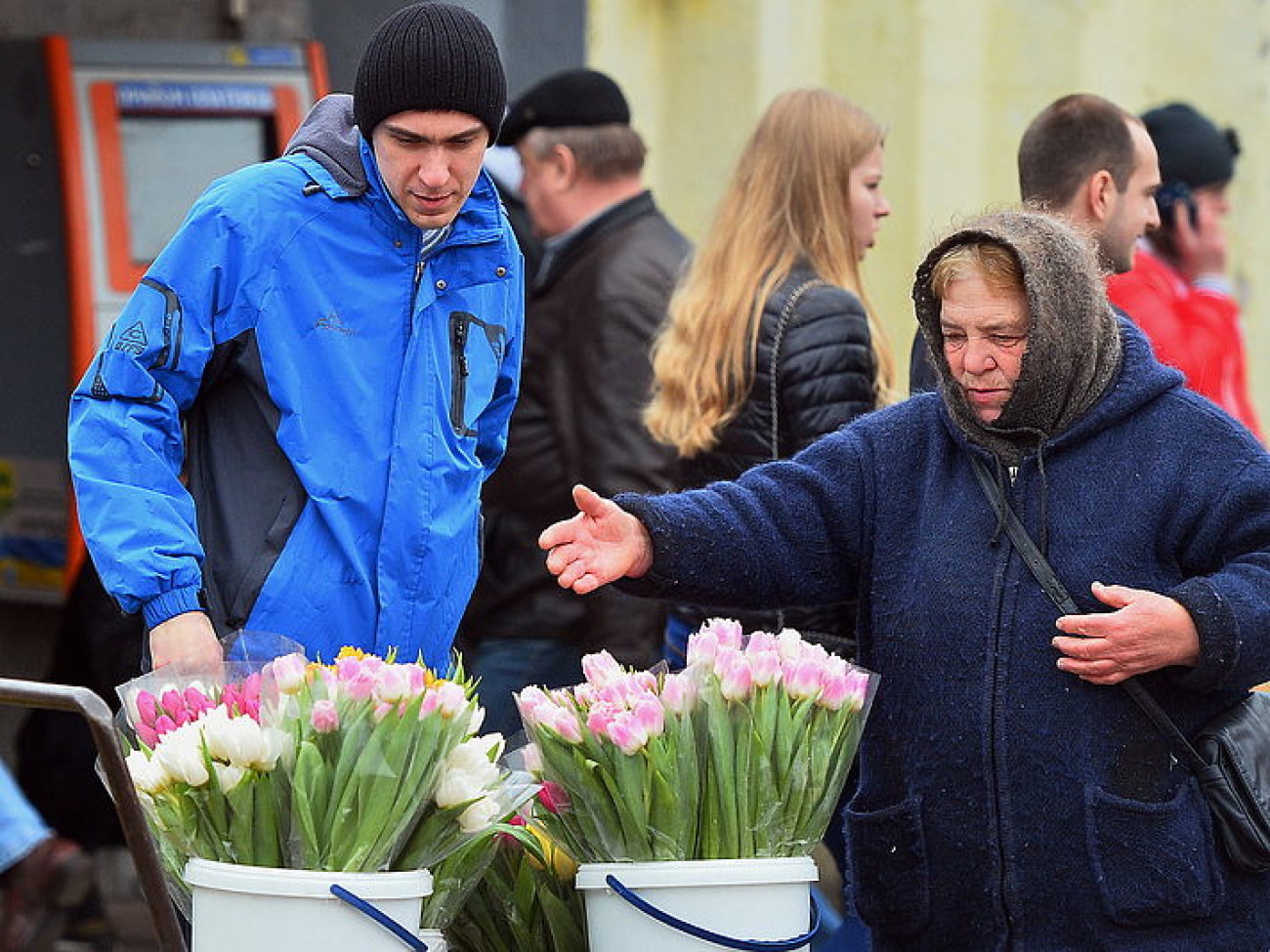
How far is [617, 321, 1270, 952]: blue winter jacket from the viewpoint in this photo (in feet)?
10.5

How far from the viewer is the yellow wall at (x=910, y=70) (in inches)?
307

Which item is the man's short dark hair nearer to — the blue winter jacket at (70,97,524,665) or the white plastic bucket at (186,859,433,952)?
the blue winter jacket at (70,97,524,665)

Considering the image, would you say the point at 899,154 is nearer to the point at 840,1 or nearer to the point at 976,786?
the point at 840,1

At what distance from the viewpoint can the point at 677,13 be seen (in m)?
7.79

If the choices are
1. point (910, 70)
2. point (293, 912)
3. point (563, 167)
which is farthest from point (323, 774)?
point (910, 70)

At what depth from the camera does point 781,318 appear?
438 cm

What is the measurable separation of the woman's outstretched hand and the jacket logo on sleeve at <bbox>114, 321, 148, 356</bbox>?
584 millimetres

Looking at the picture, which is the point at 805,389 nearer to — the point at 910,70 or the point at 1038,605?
the point at 1038,605

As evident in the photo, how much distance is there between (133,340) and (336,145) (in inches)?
16.4

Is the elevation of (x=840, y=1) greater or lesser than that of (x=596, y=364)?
greater

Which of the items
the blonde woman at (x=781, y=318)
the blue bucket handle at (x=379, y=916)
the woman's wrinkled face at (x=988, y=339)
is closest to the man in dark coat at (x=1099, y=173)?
the blonde woman at (x=781, y=318)

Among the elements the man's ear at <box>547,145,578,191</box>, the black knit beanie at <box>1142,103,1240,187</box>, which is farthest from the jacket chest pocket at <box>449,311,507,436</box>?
the black knit beanie at <box>1142,103,1240,187</box>

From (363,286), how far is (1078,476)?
3.27 ft

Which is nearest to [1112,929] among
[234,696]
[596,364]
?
[234,696]
